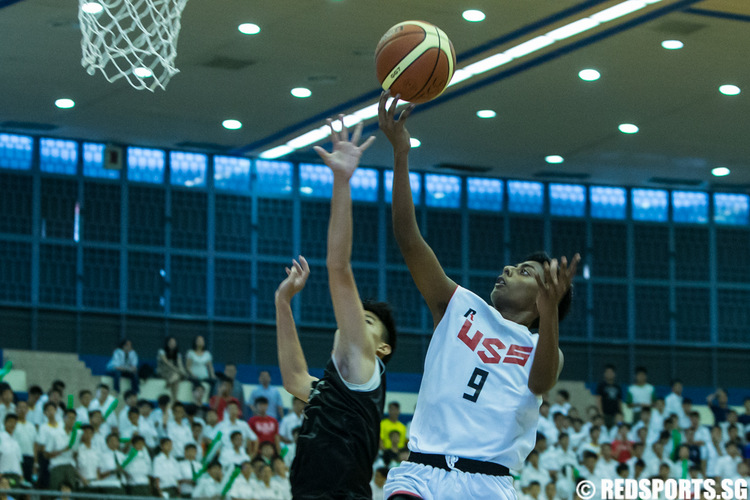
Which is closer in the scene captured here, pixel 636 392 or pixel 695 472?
pixel 695 472

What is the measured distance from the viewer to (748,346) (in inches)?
912

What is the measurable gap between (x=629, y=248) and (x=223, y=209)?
26.3 feet

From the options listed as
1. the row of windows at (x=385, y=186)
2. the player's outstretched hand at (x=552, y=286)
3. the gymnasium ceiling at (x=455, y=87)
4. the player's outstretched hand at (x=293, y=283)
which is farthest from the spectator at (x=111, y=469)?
the player's outstretched hand at (x=552, y=286)

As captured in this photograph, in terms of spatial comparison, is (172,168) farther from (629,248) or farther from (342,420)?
(342,420)

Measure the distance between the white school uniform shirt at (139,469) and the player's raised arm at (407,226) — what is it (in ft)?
31.2

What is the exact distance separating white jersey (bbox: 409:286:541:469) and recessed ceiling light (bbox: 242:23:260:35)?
10683 millimetres

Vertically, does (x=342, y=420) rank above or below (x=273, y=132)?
below

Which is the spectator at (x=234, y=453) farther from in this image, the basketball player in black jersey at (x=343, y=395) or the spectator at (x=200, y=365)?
the basketball player in black jersey at (x=343, y=395)

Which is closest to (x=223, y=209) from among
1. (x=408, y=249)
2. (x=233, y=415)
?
(x=233, y=415)

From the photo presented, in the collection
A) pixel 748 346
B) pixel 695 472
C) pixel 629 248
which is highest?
pixel 629 248

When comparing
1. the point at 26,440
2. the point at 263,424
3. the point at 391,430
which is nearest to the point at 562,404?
the point at 391,430

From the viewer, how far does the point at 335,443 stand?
189 inches

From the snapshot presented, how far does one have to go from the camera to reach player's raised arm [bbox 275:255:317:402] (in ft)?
18.4

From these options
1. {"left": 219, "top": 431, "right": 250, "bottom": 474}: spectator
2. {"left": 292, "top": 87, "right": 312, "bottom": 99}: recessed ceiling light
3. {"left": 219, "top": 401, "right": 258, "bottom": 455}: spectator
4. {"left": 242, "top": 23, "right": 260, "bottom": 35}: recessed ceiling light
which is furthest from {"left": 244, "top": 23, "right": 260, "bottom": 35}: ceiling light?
{"left": 219, "top": 431, "right": 250, "bottom": 474}: spectator
